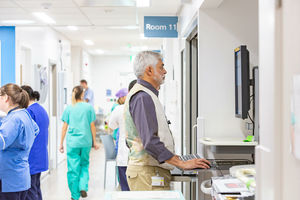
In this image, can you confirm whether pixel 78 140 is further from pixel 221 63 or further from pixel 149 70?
pixel 149 70

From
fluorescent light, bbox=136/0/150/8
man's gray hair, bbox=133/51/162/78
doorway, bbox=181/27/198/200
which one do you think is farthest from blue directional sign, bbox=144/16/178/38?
man's gray hair, bbox=133/51/162/78

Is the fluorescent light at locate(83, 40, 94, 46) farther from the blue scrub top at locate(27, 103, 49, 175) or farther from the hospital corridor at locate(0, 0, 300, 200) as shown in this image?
the blue scrub top at locate(27, 103, 49, 175)

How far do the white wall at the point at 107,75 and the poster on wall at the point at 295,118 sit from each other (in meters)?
12.4

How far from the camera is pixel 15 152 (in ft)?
10.3

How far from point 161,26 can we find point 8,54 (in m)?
2.43

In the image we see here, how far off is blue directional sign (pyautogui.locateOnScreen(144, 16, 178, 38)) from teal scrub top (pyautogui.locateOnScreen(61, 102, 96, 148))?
1340 millimetres

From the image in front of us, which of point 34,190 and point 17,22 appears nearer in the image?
point 34,190

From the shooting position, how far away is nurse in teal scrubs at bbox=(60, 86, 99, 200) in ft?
16.8

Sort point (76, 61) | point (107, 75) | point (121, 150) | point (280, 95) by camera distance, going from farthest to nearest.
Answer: point (107, 75)
point (76, 61)
point (121, 150)
point (280, 95)

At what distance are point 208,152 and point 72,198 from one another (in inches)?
104

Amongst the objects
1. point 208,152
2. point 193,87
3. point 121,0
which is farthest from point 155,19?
point 208,152

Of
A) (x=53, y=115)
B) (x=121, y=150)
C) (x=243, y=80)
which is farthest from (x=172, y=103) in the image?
(x=243, y=80)

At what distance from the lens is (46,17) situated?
5.90 metres

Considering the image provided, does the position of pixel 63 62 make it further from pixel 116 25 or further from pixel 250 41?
pixel 250 41
